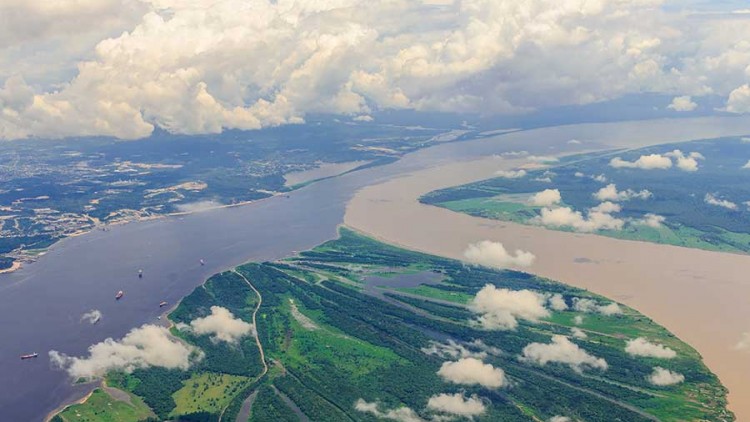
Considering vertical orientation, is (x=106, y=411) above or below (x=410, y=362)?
below

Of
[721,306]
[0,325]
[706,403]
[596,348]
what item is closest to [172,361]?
[0,325]

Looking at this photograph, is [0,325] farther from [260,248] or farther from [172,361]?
[260,248]

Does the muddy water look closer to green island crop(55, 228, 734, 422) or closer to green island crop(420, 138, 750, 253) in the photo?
green island crop(55, 228, 734, 422)

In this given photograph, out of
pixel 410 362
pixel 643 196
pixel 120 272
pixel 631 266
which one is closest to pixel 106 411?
pixel 410 362

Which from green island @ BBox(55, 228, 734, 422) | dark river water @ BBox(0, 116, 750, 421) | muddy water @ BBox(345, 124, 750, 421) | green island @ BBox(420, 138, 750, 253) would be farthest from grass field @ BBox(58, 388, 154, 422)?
green island @ BBox(420, 138, 750, 253)

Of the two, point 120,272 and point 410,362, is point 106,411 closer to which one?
point 410,362
